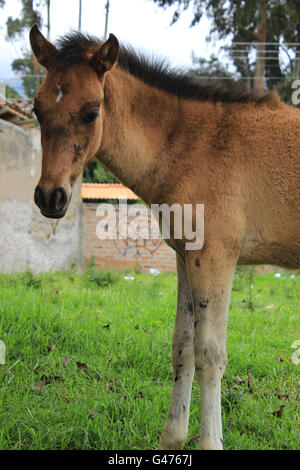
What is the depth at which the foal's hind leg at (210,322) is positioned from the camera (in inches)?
85.2

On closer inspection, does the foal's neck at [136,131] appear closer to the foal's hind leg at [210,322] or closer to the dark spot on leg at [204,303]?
the foal's hind leg at [210,322]

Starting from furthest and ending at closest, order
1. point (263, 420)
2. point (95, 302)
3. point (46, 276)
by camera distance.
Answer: point (46, 276) < point (95, 302) < point (263, 420)

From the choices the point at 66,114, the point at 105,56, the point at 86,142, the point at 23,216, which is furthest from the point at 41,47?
the point at 23,216

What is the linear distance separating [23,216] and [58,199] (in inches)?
292

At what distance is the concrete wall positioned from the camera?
844cm

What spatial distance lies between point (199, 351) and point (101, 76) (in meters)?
1.63

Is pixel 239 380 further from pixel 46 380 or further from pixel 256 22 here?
pixel 256 22

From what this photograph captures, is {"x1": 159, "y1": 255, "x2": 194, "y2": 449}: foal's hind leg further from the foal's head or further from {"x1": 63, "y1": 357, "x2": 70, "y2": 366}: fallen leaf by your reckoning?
{"x1": 63, "y1": 357, "x2": 70, "y2": 366}: fallen leaf

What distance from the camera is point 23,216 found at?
8969 mm

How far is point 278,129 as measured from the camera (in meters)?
2.41

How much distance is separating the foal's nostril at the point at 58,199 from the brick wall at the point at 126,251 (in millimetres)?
9608

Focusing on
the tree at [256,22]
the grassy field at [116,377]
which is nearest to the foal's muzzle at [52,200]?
the grassy field at [116,377]
